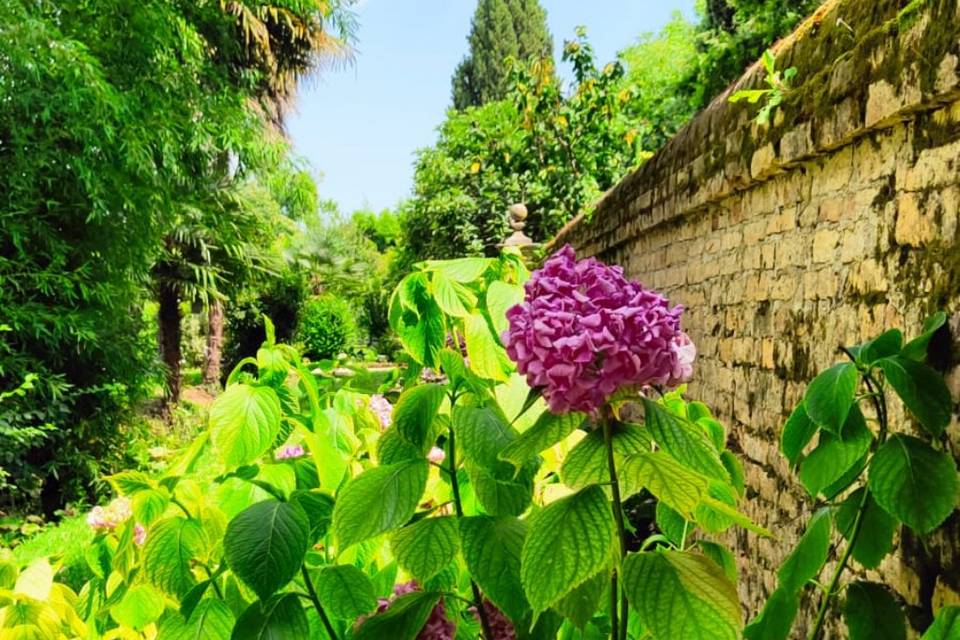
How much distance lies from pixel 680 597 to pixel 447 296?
50 cm

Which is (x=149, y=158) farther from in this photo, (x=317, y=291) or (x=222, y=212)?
(x=317, y=291)

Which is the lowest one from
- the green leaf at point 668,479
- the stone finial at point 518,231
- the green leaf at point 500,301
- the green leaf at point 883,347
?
the green leaf at point 668,479

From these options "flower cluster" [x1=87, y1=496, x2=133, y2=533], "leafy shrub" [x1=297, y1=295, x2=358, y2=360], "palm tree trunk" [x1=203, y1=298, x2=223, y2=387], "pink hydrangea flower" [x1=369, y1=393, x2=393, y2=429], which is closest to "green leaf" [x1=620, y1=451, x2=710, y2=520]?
"pink hydrangea flower" [x1=369, y1=393, x2=393, y2=429]

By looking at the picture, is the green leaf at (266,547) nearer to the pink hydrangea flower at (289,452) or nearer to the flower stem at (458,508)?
the flower stem at (458,508)

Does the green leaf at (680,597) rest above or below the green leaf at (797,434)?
below

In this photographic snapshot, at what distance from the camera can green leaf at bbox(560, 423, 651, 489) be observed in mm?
782

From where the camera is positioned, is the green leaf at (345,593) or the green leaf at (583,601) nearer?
the green leaf at (583,601)

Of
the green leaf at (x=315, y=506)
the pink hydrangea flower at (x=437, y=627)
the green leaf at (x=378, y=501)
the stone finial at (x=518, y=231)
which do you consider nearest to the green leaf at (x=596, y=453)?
the green leaf at (x=378, y=501)

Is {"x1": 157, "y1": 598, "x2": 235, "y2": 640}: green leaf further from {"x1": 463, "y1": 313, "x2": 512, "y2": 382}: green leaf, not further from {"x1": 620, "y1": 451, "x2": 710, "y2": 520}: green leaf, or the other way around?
{"x1": 620, "y1": 451, "x2": 710, "y2": 520}: green leaf

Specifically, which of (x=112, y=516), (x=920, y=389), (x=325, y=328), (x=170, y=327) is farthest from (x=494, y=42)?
(x=920, y=389)

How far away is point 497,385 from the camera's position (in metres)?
1.10

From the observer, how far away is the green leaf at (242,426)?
1.10 m

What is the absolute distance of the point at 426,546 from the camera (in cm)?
95

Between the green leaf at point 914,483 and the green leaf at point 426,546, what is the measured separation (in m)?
0.63
